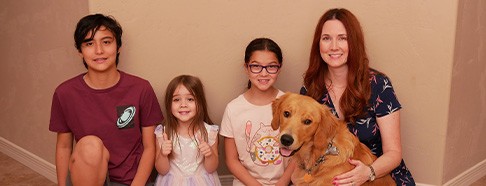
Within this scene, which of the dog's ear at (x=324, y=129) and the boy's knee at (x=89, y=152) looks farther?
the boy's knee at (x=89, y=152)

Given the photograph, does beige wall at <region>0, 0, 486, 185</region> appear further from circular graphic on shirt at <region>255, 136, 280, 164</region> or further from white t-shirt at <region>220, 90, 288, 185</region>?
circular graphic on shirt at <region>255, 136, 280, 164</region>

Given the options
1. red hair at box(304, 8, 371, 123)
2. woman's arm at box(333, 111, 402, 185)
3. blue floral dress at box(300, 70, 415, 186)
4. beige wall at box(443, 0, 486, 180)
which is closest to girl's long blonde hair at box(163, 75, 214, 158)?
blue floral dress at box(300, 70, 415, 186)

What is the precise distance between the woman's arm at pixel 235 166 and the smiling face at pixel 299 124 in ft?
2.07

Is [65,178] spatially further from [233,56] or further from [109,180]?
[233,56]

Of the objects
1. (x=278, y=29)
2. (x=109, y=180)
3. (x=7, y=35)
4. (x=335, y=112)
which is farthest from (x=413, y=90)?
(x=7, y=35)

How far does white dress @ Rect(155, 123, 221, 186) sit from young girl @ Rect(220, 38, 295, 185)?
139mm

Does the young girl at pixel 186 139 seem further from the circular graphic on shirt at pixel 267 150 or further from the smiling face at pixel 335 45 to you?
the smiling face at pixel 335 45

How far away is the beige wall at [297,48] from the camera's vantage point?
2930 mm

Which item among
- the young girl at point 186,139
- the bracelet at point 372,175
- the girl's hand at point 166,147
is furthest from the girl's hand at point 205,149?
the bracelet at point 372,175

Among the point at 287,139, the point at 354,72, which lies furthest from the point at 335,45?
the point at 287,139

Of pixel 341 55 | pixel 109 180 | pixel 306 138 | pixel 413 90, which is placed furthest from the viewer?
pixel 413 90

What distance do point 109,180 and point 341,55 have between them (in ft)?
4.52

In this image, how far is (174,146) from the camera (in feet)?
9.36

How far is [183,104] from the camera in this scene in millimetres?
2832
